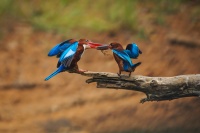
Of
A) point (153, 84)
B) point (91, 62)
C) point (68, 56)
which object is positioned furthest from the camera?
point (91, 62)

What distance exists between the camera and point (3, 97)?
5.90m

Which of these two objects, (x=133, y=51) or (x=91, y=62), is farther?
(x=91, y=62)

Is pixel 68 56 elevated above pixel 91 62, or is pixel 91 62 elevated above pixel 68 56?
pixel 91 62

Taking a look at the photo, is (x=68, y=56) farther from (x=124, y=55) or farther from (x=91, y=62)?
(x=91, y=62)

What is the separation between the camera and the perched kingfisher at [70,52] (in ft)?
8.43

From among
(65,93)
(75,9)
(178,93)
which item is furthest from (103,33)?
(178,93)

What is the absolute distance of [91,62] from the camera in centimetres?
622

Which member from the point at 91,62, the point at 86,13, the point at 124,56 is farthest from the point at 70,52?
the point at 86,13

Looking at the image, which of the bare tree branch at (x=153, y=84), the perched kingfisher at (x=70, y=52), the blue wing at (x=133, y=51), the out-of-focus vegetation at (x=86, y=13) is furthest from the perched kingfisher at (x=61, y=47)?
the out-of-focus vegetation at (x=86, y=13)

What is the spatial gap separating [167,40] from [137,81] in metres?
3.55

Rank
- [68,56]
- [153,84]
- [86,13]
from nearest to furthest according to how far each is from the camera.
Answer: [68,56] < [153,84] < [86,13]

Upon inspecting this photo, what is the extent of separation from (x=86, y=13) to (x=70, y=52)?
13.7 ft

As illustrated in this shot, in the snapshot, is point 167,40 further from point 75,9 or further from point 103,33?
point 75,9

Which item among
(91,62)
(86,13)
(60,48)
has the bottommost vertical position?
(60,48)
